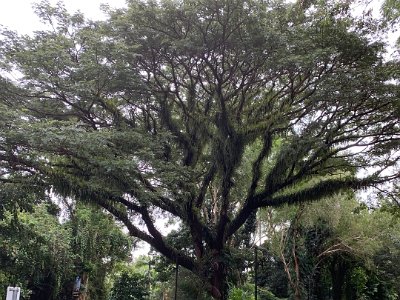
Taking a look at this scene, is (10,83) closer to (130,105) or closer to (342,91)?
(130,105)

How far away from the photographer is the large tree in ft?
24.3

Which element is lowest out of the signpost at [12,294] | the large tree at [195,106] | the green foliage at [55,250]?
the signpost at [12,294]

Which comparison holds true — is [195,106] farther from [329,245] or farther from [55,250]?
[329,245]

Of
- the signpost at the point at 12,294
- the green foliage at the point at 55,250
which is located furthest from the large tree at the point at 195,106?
the signpost at the point at 12,294

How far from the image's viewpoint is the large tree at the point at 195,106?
741 centimetres

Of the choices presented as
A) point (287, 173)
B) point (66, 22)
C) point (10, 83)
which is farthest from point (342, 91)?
point (10, 83)

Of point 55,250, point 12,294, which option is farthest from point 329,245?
point 12,294

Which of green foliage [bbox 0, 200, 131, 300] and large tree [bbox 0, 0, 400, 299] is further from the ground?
large tree [bbox 0, 0, 400, 299]

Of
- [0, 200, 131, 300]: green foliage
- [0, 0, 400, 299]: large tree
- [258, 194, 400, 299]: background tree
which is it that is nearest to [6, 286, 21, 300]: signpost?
[0, 0, 400, 299]: large tree

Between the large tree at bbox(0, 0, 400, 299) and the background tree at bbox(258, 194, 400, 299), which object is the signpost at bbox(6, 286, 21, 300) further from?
the background tree at bbox(258, 194, 400, 299)

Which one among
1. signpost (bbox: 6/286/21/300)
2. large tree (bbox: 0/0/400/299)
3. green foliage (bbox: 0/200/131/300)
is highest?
large tree (bbox: 0/0/400/299)

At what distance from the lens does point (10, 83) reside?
8258 millimetres

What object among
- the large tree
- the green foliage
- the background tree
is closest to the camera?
the large tree

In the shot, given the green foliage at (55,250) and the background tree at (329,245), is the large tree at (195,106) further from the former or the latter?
the background tree at (329,245)
